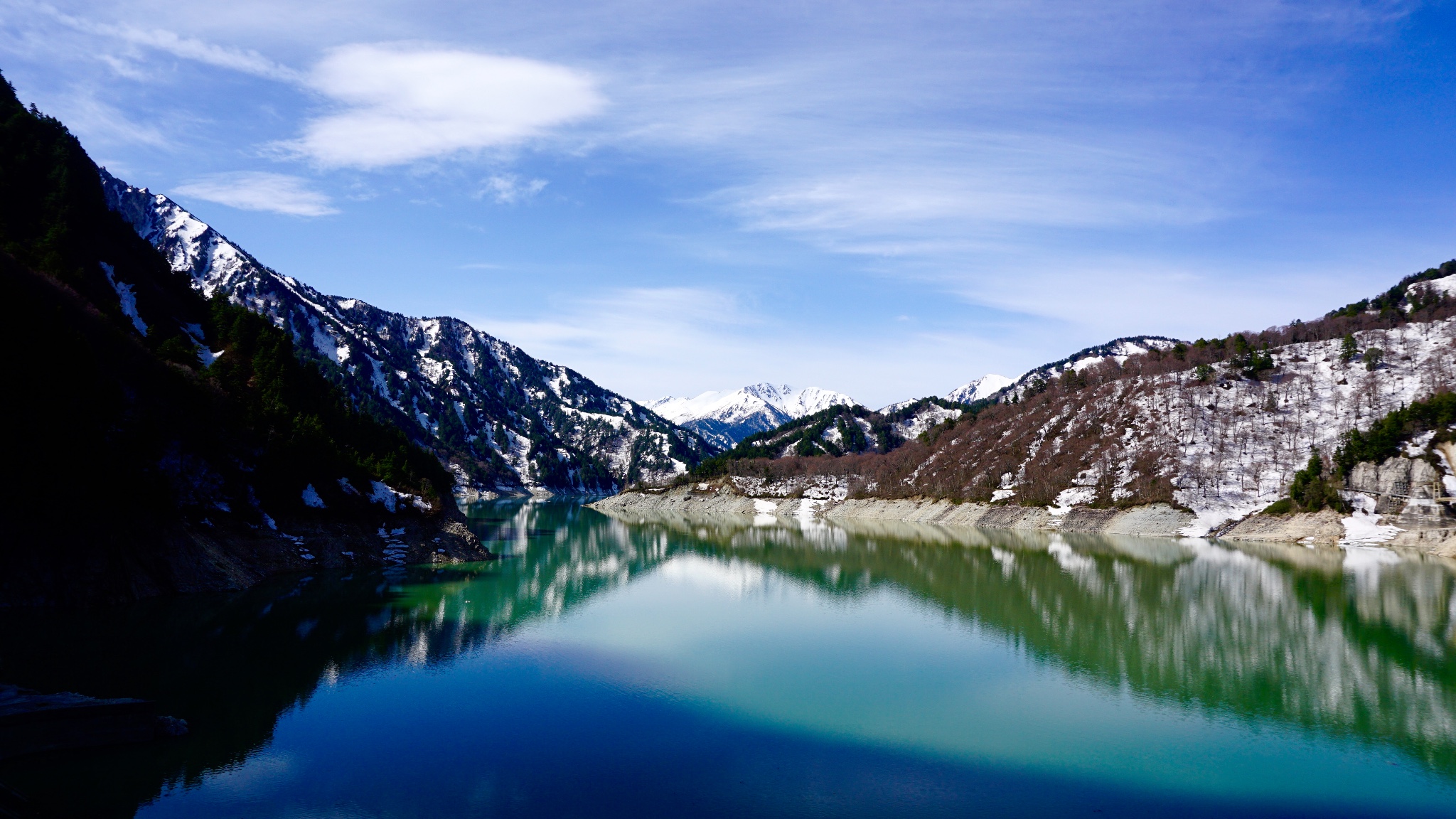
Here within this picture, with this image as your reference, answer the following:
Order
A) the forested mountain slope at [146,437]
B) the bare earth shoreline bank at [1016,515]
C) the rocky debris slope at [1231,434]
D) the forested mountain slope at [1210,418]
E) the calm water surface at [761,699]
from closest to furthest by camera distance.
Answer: the calm water surface at [761,699], the forested mountain slope at [146,437], the bare earth shoreline bank at [1016,515], the rocky debris slope at [1231,434], the forested mountain slope at [1210,418]

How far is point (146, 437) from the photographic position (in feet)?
132

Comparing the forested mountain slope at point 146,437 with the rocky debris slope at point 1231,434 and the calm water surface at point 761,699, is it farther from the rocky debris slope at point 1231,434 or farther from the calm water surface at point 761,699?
the rocky debris slope at point 1231,434

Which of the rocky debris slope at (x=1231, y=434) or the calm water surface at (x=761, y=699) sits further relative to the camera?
the rocky debris slope at (x=1231, y=434)

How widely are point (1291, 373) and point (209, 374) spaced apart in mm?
133166

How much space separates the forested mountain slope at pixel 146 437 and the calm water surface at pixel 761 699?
2.84m

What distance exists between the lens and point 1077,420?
135m

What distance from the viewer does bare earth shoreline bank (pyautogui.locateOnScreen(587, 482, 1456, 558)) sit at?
262 ft

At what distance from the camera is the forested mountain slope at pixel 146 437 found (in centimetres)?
3247

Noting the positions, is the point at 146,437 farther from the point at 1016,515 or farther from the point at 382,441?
the point at 1016,515


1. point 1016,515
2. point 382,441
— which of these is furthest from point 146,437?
point 1016,515

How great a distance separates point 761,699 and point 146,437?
1322 inches

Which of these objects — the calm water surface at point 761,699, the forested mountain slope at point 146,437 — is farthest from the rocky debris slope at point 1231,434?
the forested mountain slope at point 146,437

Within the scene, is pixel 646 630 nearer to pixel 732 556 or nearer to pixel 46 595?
pixel 46 595

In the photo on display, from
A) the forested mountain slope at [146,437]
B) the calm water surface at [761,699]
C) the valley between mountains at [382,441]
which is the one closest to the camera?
the calm water surface at [761,699]
